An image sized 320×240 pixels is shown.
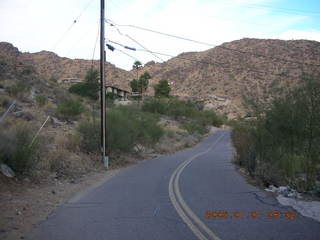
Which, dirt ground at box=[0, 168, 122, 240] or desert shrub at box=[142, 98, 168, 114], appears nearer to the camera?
dirt ground at box=[0, 168, 122, 240]

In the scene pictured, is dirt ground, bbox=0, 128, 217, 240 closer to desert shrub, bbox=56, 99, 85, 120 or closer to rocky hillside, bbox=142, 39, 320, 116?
desert shrub, bbox=56, 99, 85, 120

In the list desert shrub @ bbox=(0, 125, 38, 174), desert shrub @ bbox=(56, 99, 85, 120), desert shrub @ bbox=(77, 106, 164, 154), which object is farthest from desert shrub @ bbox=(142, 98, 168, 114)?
desert shrub @ bbox=(0, 125, 38, 174)

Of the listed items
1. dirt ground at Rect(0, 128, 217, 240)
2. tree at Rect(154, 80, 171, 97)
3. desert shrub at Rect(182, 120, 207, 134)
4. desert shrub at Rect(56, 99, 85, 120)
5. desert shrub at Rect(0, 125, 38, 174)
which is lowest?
desert shrub at Rect(182, 120, 207, 134)

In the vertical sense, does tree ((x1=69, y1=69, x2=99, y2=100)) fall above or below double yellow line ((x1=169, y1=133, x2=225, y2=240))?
above

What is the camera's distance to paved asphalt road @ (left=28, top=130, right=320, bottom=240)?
7378mm

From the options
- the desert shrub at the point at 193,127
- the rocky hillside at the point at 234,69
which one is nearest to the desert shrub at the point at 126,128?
the desert shrub at the point at 193,127

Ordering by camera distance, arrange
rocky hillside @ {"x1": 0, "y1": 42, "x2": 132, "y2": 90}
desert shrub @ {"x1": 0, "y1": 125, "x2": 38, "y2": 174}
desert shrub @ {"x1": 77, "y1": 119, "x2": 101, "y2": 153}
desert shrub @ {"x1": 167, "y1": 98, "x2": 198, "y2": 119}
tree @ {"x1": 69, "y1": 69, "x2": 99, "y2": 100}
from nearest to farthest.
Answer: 1. desert shrub @ {"x1": 0, "y1": 125, "x2": 38, "y2": 174}
2. desert shrub @ {"x1": 77, "y1": 119, "x2": 101, "y2": 153}
3. tree @ {"x1": 69, "y1": 69, "x2": 99, "y2": 100}
4. desert shrub @ {"x1": 167, "y1": 98, "x2": 198, "y2": 119}
5. rocky hillside @ {"x1": 0, "y1": 42, "x2": 132, "y2": 90}

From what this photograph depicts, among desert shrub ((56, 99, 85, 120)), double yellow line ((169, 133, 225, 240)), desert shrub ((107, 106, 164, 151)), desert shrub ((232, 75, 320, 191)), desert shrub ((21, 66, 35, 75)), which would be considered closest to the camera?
double yellow line ((169, 133, 225, 240))

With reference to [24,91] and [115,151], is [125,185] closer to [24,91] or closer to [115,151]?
[115,151]

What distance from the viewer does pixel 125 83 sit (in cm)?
9650

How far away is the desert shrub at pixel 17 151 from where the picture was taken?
13.7 meters
